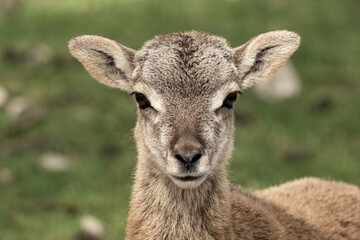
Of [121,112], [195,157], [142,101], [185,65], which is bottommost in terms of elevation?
[195,157]

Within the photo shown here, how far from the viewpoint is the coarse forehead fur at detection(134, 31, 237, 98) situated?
7070 mm

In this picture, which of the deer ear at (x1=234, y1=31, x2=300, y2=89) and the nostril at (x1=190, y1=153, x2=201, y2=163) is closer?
the nostril at (x1=190, y1=153, x2=201, y2=163)

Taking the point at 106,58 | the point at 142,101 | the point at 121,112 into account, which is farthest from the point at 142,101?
the point at 121,112

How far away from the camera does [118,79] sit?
308 inches

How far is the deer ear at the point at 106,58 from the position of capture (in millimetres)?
7688

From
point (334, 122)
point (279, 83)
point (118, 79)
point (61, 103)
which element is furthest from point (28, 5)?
point (118, 79)

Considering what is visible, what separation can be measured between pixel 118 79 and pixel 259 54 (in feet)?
4.67

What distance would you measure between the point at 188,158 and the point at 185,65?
1062 mm

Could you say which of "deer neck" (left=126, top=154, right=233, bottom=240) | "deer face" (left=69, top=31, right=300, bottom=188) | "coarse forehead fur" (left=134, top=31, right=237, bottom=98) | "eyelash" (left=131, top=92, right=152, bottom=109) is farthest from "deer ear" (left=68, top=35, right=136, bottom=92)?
"deer neck" (left=126, top=154, right=233, bottom=240)

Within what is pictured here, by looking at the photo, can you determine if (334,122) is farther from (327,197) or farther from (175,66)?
(175,66)

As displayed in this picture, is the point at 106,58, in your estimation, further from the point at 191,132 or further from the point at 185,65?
the point at 191,132

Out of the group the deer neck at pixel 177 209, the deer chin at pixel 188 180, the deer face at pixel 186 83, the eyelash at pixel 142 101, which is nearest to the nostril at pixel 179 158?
the deer face at pixel 186 83

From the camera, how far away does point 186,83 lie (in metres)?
7.05

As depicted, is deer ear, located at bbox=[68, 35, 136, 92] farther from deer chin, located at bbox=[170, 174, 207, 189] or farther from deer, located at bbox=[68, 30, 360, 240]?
deer chin, located at bbox=[170, 174, 207, 189]
